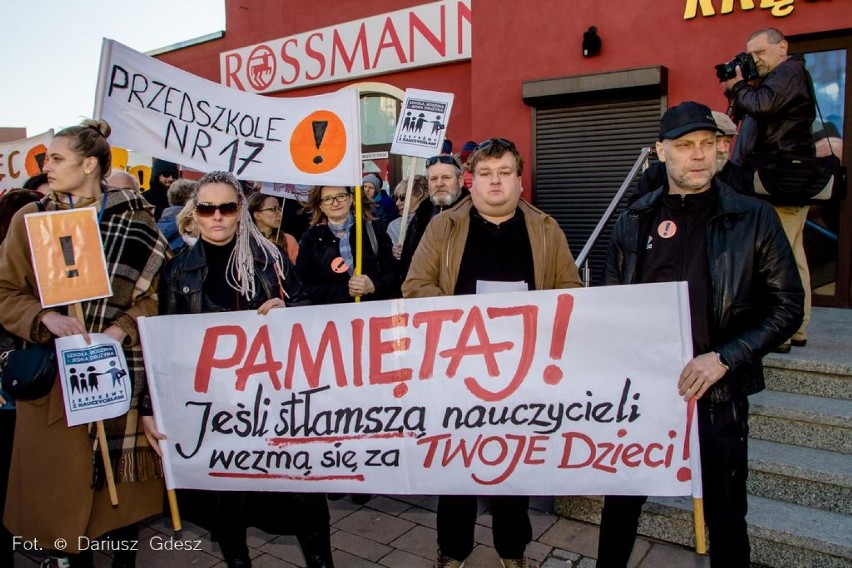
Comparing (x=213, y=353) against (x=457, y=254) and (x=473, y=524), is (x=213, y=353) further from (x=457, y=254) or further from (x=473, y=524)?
(x=473, y=524)

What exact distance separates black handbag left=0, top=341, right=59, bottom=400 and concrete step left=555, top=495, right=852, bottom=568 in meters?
2.83

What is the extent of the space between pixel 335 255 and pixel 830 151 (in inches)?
184

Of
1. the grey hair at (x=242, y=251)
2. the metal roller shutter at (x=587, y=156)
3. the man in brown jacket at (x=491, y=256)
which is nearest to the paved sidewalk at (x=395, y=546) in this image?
the man in brown jacket at (x=491, y=256)

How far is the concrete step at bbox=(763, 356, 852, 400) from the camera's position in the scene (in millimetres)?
3811

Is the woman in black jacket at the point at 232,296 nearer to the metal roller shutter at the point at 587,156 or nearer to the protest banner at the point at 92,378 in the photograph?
the protest banner at the point at 92,378

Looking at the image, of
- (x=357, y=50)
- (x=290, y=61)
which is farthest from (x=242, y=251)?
(x=290, y=61)

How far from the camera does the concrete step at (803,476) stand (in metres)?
3.24

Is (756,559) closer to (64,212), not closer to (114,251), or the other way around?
(114,251)

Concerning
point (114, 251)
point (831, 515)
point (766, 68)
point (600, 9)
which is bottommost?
point (831, 515)

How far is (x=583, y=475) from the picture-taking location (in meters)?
2.54

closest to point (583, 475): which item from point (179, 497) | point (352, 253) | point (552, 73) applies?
point (179, 497)

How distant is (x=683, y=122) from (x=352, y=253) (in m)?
2.31

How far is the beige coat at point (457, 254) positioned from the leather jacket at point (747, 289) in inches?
26.8

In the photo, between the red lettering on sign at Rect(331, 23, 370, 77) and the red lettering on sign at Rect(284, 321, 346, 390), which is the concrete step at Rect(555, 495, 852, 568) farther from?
the red lettering on sign at Rect(331, 23, 370, 77)
